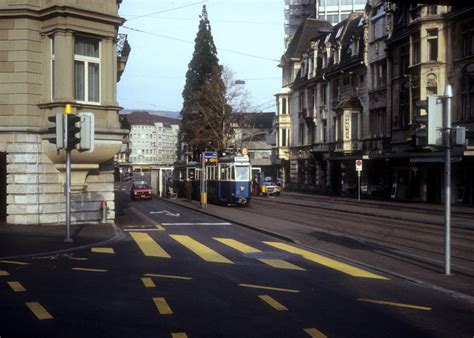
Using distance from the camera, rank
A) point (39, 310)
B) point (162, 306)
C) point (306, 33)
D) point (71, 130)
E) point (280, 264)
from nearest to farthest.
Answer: point (39, 310), point (162, 306), point (280, 264), point (71, 130), point (306, 33)

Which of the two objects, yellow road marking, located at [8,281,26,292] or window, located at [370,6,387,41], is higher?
window, located at [370,6,387,41]

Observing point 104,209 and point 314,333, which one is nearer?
point 314,333

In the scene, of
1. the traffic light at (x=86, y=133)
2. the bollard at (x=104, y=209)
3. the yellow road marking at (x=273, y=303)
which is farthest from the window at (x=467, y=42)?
the yellow road marking at (x=273, y=303)

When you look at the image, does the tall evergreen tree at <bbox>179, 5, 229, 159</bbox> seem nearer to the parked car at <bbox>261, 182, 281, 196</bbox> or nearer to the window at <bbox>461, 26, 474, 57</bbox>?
the parked car at <bbox>261, 182, 281, 196</bbox>

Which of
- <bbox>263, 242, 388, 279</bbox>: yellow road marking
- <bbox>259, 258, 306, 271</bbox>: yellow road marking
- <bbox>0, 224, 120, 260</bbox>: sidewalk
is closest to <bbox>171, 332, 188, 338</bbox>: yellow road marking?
<bbox>263, 242, 388, 279</bbox>: yellow road marking

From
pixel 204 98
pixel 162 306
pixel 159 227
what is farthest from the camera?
pixel 204 98

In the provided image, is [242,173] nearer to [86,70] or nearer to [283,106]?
[86,70]

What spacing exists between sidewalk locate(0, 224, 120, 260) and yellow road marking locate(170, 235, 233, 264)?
1.88m

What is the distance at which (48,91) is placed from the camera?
20.2m

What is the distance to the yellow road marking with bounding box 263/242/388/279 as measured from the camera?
11734mm

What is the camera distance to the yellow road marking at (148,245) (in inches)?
558

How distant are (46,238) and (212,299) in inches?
346

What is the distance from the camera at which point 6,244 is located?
15.1 metres

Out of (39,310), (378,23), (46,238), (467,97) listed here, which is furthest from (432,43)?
(39,310)
